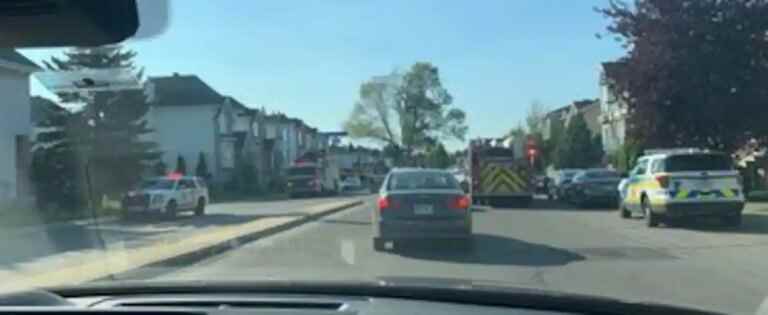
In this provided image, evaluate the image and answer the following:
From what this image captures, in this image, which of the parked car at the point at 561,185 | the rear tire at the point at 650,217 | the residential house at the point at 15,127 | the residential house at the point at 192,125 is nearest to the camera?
the rear tire at the point at 650,217

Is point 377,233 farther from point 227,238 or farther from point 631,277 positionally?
point 631,277

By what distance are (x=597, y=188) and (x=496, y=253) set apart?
17.5 m

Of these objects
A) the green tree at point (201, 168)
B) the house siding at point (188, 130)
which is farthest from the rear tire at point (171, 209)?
the house siding at point (188, 130)

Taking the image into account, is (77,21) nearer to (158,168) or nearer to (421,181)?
(421,181)

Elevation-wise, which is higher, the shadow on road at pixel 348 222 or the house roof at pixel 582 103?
the house roof at pixel 582 103

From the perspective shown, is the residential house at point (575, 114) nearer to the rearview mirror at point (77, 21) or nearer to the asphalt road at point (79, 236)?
the asphalt road at point (79, 236)

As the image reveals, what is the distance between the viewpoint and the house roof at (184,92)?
67.8 metres

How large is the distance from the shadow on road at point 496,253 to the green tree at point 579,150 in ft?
181

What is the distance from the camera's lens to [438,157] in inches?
4272

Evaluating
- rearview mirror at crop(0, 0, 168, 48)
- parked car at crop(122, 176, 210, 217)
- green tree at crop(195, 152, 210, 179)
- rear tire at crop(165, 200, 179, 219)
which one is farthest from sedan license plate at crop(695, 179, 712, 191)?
green tree at crop(195, 152, 210, 179)

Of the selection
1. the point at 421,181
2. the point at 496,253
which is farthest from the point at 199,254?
the point at 496,253

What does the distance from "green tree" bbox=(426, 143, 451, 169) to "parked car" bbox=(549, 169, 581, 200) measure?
204 ft

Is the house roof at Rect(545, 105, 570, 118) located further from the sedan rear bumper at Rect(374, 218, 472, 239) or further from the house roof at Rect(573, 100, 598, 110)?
the sedan rear bumper at Rect(374, 218, 472, 239)

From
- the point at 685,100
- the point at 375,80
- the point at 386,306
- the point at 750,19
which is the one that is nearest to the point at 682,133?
the point at 685,100
